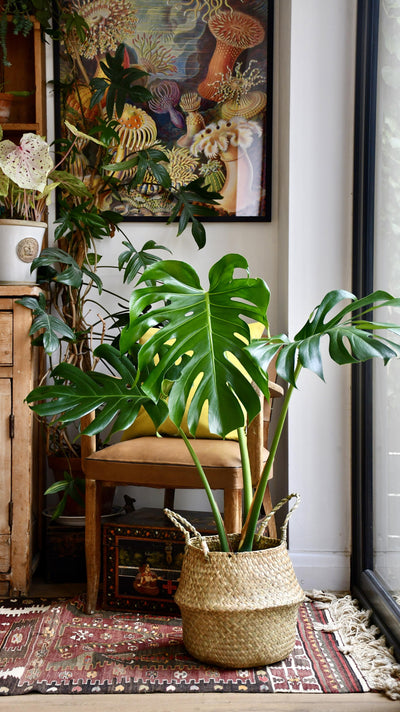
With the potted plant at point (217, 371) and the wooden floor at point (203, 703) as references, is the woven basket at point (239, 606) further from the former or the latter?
the wooden floor at point (203, 703)

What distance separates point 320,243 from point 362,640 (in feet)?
4.31

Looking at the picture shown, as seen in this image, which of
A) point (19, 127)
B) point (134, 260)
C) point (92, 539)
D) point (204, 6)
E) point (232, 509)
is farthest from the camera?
point (204, 6)

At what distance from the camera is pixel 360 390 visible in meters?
2.45

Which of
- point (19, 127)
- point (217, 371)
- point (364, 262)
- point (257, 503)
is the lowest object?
point (257, 503)

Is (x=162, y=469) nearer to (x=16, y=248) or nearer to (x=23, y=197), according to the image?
(x=16, y=248)

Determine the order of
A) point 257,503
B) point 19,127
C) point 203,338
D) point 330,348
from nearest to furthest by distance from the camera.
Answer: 1. point 330,348
2. point 203,338
3. point 257,503
4. point 19,127

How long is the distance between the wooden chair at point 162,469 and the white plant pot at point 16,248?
608 millimetres

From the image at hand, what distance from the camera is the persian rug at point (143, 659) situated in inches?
69.2

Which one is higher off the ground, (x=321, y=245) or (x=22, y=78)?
(x=22, y=78)

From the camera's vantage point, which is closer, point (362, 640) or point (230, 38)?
point (362, 640)

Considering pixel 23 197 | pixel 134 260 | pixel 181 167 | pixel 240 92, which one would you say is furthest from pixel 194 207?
pixel 23 197

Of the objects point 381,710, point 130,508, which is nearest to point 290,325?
point 130,508

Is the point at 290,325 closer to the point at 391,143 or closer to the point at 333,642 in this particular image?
the point at 391,143

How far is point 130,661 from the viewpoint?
74.2 inches
